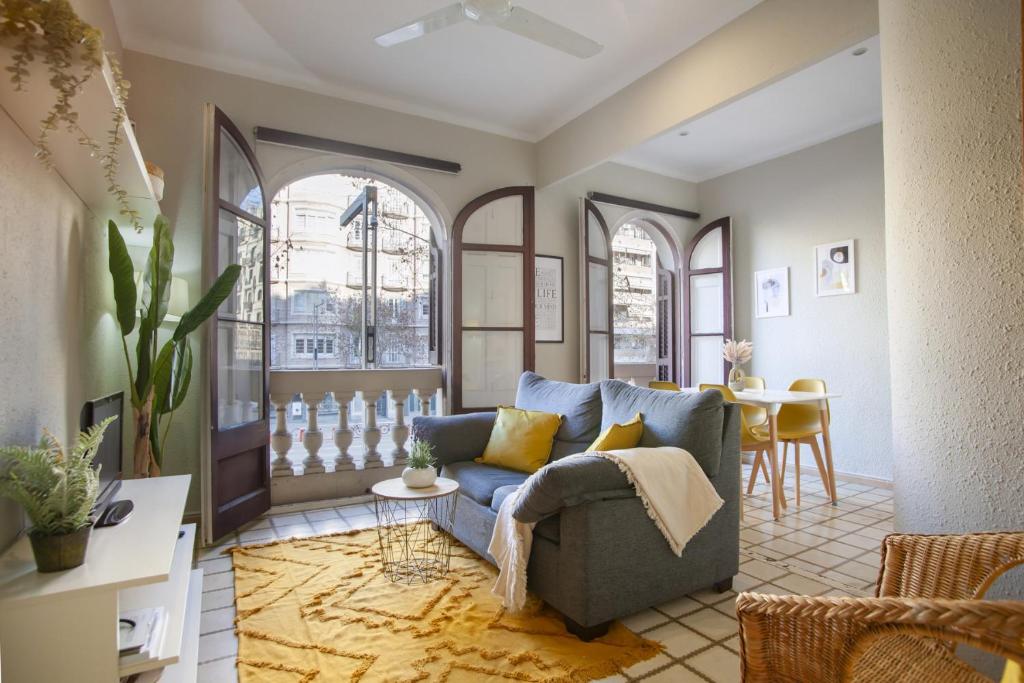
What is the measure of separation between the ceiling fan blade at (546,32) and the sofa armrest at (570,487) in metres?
1.96

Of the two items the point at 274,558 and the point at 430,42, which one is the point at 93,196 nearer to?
the point at 274,558

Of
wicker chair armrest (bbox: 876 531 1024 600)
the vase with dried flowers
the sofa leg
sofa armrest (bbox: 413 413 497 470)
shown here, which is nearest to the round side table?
sofa armrest (bbox: 413 413 497 470)

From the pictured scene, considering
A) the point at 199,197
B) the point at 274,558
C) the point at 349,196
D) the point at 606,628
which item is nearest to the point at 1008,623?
the point at 606,628

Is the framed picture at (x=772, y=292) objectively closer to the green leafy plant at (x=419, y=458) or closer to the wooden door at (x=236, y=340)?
the green leafy plant at (x=419, y=458)

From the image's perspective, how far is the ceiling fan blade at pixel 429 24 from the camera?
8.00 ft

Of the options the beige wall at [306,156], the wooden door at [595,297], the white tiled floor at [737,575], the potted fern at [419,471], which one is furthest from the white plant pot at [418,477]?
the wooden door at [595,297]

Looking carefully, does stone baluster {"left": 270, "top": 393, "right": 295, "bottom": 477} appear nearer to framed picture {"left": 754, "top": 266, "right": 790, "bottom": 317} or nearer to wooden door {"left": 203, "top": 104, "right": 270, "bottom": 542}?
wooden door {"left": 203, "top": 104, "right": 270, "bottom": 542}

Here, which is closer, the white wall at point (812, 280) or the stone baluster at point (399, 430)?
the stone baluster at point (399, 430)

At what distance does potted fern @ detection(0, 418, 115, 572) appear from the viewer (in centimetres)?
130

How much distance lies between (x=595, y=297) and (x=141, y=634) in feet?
13.7

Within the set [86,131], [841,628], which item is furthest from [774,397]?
[86,131]

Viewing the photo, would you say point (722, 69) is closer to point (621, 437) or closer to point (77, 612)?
point (621, 437)

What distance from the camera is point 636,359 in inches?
237

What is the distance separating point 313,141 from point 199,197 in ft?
2.93
